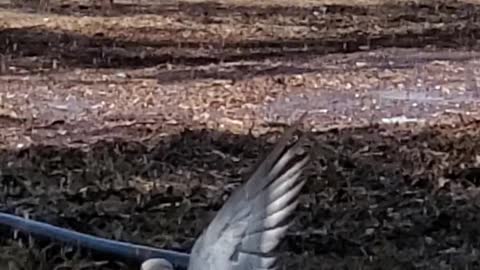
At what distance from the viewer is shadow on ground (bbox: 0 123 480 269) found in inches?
149

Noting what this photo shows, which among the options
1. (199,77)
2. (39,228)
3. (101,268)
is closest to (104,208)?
(101,268)

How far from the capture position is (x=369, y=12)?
30.6 ft

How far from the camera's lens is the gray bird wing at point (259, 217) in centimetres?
199

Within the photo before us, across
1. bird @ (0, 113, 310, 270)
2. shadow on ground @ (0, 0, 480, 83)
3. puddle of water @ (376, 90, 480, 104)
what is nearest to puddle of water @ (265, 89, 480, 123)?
puddle of water @ (376, 90, 480, 104)

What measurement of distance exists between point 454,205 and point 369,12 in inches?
206

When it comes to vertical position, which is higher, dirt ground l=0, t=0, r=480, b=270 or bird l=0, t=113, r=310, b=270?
bird l=0, t=113, r=310, b=270

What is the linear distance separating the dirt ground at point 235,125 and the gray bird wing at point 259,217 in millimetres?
1069

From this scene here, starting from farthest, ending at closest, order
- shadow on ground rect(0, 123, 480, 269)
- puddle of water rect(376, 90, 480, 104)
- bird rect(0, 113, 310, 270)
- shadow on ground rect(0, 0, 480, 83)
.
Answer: shadow on ground rect(0, 0, 480, 83) → puddle of water rect(376, 90, 480, 104) → shadow on ground rect(0, 123, 480, 269) → bird rect(0, 113, 310, 270)

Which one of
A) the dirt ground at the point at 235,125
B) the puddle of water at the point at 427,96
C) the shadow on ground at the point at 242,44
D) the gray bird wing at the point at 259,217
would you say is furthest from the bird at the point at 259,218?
the shadow on ground at the point at 242,44

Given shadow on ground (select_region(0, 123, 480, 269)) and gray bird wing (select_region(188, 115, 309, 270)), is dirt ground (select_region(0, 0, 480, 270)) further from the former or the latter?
gray bird wing (select_region(188, 115, 309, 270))

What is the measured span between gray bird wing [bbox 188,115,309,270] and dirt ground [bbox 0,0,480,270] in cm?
107

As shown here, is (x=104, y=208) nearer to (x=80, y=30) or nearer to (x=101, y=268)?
(x=101, y=268)

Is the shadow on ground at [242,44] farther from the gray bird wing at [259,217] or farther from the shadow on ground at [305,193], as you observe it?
the gray bird wing at [259,217]

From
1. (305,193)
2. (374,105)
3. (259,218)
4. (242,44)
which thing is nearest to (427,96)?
(374,105)
